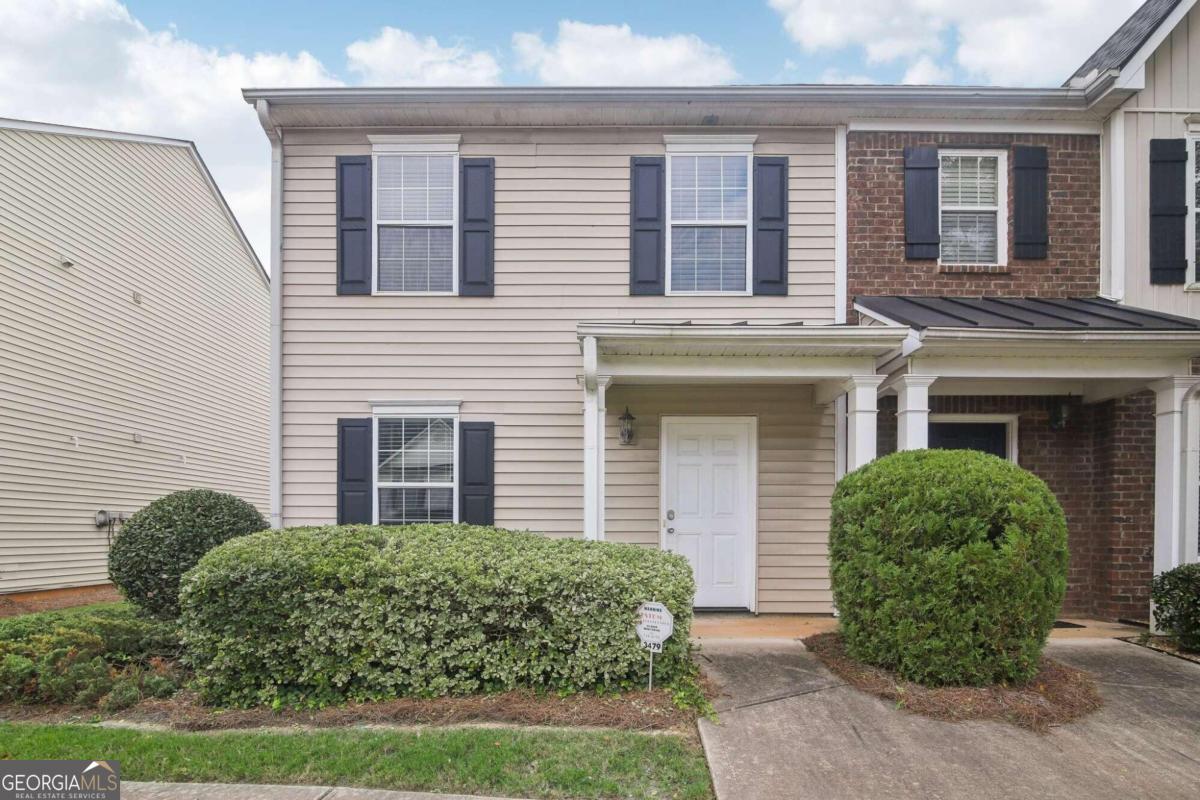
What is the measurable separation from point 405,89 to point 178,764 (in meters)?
5.64

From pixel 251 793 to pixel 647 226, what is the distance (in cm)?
547

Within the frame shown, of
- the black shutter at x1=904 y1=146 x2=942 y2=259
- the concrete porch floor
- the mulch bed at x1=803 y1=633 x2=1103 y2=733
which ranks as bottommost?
the concrete porch floor

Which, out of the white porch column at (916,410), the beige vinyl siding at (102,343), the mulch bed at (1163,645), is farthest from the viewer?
the beige vinyl siding at (102,343)

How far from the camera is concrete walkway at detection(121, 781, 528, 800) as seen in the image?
3250 mm

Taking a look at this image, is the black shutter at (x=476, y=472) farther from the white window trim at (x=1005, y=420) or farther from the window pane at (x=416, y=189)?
the white window trim at (x=1005, y=420)

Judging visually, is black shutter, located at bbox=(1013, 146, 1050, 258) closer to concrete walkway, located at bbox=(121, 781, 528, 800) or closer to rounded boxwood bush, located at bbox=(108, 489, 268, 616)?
concrete walkway, located at bbox=(121, 781, 528, 800)

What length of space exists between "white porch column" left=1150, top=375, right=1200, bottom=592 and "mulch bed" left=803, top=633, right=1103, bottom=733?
1917mm

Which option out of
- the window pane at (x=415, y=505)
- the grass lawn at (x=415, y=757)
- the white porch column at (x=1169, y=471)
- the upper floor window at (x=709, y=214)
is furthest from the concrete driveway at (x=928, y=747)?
the upper floor window at (x=709, y=214)

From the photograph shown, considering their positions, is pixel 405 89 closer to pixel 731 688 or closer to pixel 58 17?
pixel 731 688

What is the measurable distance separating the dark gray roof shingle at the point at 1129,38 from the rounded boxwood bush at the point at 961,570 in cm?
466

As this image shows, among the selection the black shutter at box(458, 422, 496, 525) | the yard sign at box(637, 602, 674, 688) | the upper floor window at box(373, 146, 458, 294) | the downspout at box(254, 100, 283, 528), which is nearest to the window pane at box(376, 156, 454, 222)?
the upper floor window at box(373, 146, 458, 294)

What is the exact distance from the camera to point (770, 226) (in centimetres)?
691

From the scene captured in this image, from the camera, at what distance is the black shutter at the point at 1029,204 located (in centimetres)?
682

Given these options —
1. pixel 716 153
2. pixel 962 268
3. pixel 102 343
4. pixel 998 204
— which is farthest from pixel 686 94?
pixel 102 343
